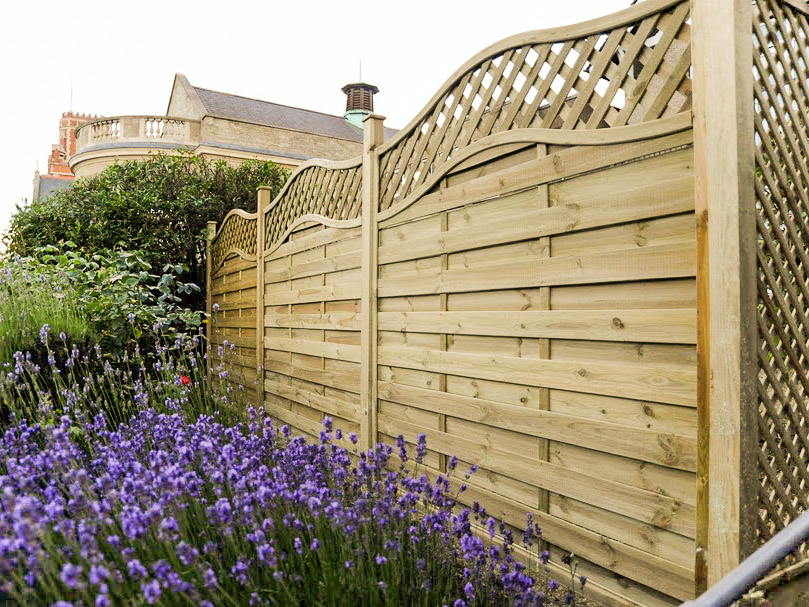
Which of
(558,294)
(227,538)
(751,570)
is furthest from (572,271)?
(227,538)

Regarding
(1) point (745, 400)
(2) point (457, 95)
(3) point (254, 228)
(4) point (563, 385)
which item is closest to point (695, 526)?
(1) point (745, 400)

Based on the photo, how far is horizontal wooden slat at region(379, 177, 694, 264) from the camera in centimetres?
186

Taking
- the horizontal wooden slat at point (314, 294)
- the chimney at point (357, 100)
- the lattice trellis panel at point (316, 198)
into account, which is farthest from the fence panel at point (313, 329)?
the chimney at point (357, 100)

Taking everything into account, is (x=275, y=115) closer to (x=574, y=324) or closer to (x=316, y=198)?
(x=316, y=198)

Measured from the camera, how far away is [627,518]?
6.60 ft

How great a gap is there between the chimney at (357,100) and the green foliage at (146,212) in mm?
21297

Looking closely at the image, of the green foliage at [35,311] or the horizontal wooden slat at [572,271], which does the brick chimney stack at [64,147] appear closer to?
the green foliage at [35,311]

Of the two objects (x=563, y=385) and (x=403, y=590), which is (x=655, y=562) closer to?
(x=563, y=385)

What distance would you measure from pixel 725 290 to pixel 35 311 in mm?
4360

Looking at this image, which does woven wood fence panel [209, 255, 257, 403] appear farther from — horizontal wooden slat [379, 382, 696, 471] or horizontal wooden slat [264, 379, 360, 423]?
horizontal wooden slat [379, 382, 696, 471]

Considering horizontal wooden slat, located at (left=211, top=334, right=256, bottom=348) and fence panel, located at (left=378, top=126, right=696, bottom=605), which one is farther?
horizontal wooden slat, located at (left=211, top=334, right=256, bottom=348)

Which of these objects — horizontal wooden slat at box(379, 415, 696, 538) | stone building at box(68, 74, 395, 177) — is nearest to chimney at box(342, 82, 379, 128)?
stone building at box(68, 74, 395, 177)

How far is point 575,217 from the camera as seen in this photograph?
85.7 inches

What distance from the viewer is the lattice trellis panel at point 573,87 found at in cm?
189
